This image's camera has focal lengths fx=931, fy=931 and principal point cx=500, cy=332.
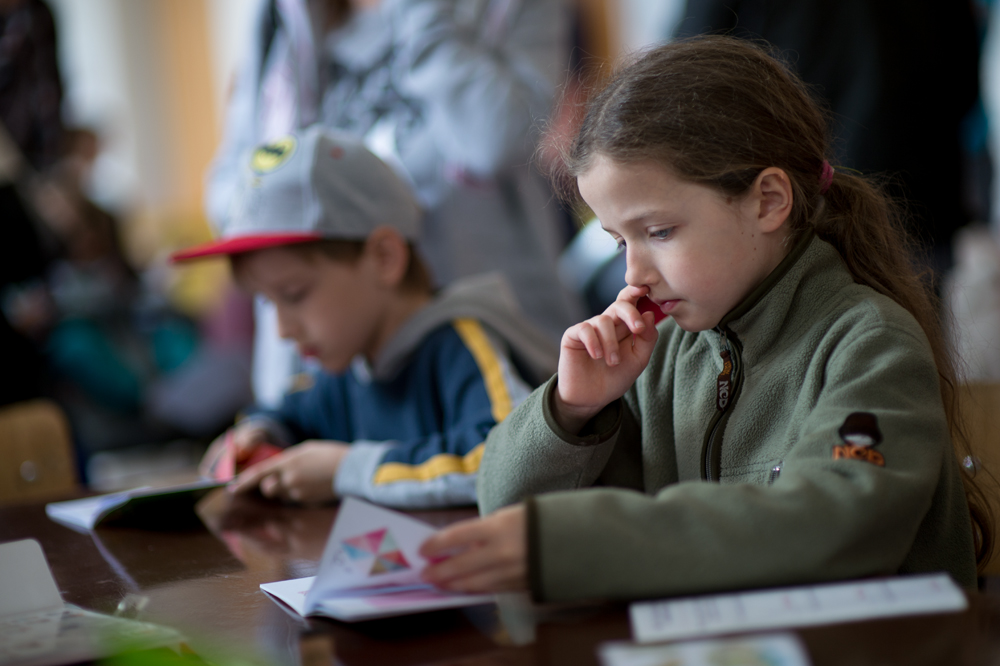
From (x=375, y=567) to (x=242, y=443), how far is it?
32.4 inches

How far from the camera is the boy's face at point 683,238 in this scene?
76 cm

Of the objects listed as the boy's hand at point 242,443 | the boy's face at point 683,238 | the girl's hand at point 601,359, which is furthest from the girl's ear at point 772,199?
the boy's hand at point 242,443

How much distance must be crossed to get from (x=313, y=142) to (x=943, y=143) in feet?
3.75

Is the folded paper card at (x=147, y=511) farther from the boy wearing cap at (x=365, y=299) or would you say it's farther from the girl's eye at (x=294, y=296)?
the girl's eye at (x=294, y=296)

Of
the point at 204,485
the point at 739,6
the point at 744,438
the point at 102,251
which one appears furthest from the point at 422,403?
the point at 102,251

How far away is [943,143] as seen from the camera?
1.70m

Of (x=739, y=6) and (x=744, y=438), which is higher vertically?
(x=739, y=6)

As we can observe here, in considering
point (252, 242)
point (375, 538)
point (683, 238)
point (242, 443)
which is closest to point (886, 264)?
point (683, 238)

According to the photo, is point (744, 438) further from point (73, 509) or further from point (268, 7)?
point (268, 7)

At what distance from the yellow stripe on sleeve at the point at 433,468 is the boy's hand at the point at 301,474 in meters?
0.07

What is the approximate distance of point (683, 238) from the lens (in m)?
0.77

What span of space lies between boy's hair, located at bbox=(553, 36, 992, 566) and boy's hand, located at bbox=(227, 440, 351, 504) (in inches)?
20.6

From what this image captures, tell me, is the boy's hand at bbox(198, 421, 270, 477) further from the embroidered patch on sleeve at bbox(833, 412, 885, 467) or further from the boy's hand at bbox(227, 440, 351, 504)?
the embroidered patch on sleeve at bbox(833, 412, 885, 467)

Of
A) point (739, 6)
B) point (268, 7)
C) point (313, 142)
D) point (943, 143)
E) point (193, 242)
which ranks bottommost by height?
point (193, 242)
